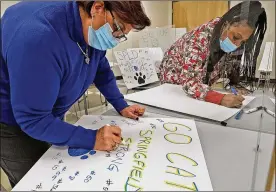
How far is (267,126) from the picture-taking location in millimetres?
477

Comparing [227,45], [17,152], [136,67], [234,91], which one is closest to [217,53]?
[227,45]

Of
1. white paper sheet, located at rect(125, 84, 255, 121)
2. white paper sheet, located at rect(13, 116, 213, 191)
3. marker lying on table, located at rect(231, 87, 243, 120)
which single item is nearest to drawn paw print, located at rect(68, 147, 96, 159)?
white paper sheet, located at rect(13, 116, 213, 191)

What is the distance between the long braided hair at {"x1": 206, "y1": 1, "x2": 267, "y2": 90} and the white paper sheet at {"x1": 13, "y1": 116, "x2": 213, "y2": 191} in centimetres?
25

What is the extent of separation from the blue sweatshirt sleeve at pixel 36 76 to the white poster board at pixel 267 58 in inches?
19.7

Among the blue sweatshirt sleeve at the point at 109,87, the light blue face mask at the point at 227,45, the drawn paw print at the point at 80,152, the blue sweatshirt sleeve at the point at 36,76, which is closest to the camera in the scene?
the blue sweatshirt sleeve at the point at 36,76

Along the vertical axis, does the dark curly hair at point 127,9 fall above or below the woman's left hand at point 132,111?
above

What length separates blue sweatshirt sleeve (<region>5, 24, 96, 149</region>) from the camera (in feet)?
1.24

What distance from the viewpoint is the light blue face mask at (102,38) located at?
485 millimetres

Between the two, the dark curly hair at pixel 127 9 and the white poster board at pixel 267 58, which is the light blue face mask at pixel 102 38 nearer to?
the dark curly hair at pixel 127 9

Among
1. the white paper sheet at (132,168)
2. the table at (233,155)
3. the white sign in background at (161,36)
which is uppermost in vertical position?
the white sign in background at (161,36)

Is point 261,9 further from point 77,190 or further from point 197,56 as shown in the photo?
point 77,190

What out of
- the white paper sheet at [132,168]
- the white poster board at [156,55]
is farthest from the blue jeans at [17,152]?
the white poster board at [156,55]

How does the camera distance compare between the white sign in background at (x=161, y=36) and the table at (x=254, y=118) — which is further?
the white sign in background at (x=161, y=36)

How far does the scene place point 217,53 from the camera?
2.15ft
